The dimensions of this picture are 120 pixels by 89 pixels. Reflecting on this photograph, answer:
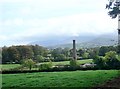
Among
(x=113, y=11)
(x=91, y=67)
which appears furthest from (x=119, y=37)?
(x=91, y=67)

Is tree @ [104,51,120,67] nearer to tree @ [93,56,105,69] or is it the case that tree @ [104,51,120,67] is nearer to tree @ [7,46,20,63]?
tree @ [93,56,105,69]

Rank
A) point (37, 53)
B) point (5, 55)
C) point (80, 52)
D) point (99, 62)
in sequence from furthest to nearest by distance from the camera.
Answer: point (80, 52), point (37, 53), point (5, 55), point (99, 62)

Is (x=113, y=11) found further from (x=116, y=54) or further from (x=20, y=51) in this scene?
(x=20, y=51)

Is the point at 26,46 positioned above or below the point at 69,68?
above

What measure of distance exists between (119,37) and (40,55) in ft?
50.4

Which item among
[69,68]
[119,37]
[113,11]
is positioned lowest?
[69,68]

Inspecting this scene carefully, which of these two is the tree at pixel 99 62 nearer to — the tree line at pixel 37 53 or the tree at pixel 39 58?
the tree line at pixel 37 53

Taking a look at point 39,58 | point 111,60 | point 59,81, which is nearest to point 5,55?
point 39,58

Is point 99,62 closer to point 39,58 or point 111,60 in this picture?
point 111,60

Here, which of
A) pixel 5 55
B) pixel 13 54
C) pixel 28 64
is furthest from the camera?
pixel 13 54

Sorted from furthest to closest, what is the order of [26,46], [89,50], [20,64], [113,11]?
[89,50]
[26,46]
[20,64]
[113,11]

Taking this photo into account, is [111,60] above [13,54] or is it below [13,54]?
below

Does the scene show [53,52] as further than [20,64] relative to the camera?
Yes

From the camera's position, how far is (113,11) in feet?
67.3
